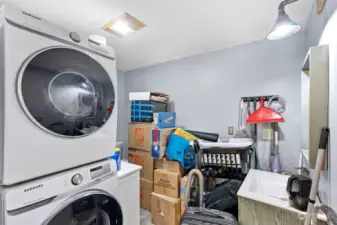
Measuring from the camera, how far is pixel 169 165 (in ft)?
7.86

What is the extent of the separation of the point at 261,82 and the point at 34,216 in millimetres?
2431

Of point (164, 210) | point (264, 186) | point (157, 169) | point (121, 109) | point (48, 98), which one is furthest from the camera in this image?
point (121, 109)

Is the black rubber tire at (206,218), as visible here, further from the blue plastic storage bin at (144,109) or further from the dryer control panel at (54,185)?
the blue plastic storage bin at (144,109)

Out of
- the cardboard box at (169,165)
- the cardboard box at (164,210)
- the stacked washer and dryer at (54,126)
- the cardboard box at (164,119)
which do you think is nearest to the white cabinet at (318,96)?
the stacked washer and dryer at (54,126)

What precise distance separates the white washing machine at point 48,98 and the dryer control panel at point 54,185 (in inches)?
1.5

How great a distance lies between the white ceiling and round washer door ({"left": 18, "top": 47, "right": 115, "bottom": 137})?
0.87 metres

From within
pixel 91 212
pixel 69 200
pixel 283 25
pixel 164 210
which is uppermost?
pixel 283 25

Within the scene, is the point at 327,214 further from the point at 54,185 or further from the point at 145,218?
the point at 145,218

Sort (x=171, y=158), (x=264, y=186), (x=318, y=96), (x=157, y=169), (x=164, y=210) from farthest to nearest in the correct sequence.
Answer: (x=157, y=169) < (x=171, y=158) < (x=164, y=210) < (x=264, y=186) < (x=318, y=96)

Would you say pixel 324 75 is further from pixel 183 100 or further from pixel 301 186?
pixel 183 100

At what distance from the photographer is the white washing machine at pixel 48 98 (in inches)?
27.4

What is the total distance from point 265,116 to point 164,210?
170 centimetres

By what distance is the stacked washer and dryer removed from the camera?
0.70 m

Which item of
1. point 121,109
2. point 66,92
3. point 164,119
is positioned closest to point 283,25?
point 66,92
